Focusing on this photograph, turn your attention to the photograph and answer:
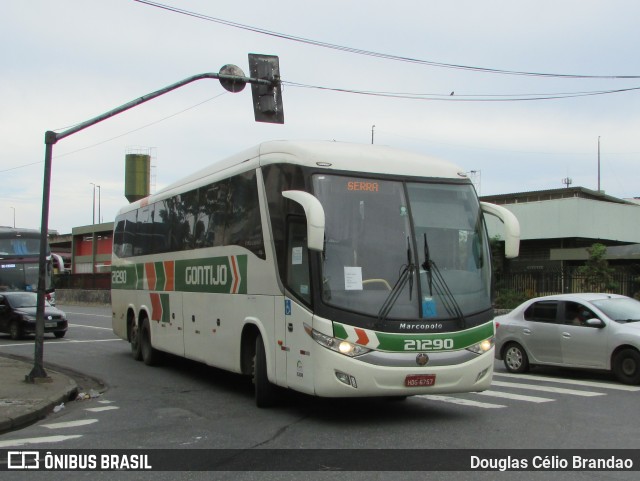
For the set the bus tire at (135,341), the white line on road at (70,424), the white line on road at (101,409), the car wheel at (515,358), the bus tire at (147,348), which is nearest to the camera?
the white line on road at (70,424)

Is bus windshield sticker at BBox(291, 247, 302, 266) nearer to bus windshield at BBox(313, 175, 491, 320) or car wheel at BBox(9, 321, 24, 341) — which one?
bus windshield at BBox(313, 175, 491, 320)

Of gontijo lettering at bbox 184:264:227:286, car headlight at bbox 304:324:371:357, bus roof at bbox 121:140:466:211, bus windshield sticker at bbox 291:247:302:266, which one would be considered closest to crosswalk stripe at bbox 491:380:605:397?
bus roof at bbox 121:140:466:211

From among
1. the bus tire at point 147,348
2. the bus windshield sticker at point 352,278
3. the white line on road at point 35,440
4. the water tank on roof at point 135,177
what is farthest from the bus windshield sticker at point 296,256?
the water tank on roof at point 135,177

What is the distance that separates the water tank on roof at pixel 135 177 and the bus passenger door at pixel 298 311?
228 feet

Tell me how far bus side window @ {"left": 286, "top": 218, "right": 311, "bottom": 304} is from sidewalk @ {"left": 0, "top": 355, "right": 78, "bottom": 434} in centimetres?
399

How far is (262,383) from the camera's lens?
9867mm

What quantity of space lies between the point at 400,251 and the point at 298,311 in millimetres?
1459

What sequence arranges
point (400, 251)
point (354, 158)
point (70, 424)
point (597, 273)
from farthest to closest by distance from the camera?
point (597, 273) → point (70, 424) → point (354, 158) → point (400, 251)

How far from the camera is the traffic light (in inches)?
554

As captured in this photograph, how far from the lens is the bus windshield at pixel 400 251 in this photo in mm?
8469

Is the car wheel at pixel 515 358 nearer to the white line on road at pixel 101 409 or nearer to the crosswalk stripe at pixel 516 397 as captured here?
the crosswalk stripe at pixel 516 397

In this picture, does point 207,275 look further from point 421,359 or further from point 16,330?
point 16,330

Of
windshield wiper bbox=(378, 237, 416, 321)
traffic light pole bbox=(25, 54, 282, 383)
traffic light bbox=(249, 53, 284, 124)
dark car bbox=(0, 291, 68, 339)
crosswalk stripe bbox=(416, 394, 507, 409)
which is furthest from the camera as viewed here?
dark car bbox=(0, 291, 68, 339)

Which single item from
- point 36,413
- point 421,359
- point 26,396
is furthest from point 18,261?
point 421,359
